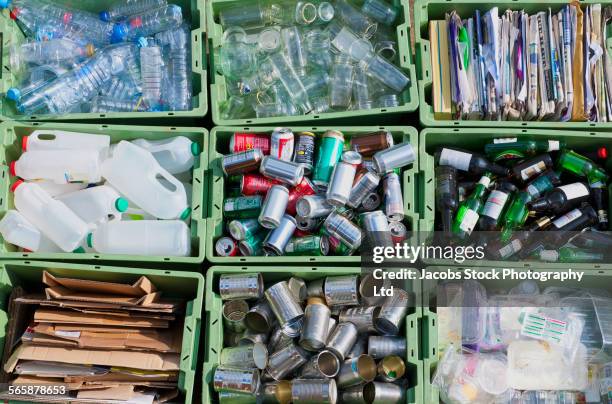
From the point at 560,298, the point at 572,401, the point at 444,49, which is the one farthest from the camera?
the point at 444,49

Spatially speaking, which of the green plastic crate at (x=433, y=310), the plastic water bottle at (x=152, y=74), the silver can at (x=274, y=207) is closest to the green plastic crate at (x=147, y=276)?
the silver can at (x=274, y=207)

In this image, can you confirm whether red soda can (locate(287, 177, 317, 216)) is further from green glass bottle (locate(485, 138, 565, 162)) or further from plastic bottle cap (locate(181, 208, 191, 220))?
green glass bottle (locate(485, 138, 565, 162))

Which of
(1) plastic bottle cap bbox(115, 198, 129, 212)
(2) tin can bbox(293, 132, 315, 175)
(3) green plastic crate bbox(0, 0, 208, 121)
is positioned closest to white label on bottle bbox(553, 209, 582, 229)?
(2) tin can bbox(293, 132, 315, 175)

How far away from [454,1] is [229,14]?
1.20m

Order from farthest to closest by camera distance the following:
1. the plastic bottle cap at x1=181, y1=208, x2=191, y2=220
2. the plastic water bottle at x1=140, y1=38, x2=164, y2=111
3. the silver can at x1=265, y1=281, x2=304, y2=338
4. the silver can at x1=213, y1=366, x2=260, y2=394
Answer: the plastic water bottle at x1=140, y1=38, x2=164, y2=111, the plastic bottle cap at x1=181, y1=208, x2=191, y2=220, the silver can at x1=265, y1=281, x2=304, y2=338, the silver can at x1=213, y1=366, x2=260, y2=394

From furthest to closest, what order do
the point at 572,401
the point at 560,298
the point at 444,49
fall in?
the point at 444,49, the point at 560,298, the point at 572,401

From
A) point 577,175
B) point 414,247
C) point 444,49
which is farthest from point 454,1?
point 414,247

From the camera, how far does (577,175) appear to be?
11.6 ft

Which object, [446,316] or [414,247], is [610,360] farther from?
[414,247]

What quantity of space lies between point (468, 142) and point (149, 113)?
161 cm

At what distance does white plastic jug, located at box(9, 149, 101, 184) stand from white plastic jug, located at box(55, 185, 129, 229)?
7cm

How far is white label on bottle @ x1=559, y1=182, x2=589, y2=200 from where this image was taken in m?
3.42

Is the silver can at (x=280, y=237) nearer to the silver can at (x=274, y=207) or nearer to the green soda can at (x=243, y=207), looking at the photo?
the silver can at (x=274, y=207)

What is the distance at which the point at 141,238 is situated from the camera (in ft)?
11.0
